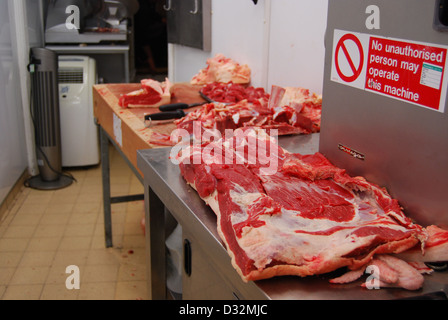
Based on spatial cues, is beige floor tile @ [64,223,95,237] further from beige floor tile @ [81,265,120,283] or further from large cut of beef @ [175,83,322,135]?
large cut of beef @ [175,83,322,135]

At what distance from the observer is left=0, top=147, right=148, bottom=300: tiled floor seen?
313cm

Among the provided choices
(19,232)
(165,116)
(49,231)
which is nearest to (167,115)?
(165,116)

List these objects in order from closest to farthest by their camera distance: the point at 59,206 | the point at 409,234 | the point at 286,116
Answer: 1. the point at 409,234
2. the point at 286,116
3. the point at 59,206

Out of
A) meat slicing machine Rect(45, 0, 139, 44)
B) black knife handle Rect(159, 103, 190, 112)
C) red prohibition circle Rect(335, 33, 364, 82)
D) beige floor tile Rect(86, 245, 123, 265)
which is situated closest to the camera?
red prohibition circle Rect(335, 33, 364, 82)

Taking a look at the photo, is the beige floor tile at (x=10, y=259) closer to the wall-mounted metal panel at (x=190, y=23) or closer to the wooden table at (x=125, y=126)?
the wooden table at (x=125, y=126)

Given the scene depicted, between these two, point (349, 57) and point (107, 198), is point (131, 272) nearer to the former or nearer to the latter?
point (107, 198)

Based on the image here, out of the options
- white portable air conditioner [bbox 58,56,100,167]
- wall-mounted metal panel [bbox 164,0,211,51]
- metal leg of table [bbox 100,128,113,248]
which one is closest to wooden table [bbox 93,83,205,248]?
metal leg of table [bbox 100,128,113,248]

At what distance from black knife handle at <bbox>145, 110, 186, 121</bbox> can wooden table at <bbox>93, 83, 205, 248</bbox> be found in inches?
1.1

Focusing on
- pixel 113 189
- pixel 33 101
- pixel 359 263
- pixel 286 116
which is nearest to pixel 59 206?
pixel 113 189

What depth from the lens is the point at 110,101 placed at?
10.4 feet

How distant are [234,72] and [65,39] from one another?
238 cm

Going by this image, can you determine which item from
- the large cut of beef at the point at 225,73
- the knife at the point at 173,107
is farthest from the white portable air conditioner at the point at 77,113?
the knife at the point at 173,107

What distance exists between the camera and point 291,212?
1340 millimetres
